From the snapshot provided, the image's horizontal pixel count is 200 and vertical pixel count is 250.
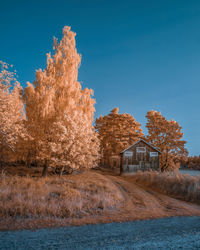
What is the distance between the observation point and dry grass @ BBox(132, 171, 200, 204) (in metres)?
10.5

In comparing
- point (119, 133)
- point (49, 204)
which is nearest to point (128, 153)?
point (119, 133)

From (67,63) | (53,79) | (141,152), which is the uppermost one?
(67,63)

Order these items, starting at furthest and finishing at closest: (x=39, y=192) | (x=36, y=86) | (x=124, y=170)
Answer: (x=124, y=170) < (x=36, y=86) < (x=39, y=192)

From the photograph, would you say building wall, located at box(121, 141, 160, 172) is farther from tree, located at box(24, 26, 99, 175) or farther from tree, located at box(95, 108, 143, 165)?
tree, located at box(24, 26, 99, 175)

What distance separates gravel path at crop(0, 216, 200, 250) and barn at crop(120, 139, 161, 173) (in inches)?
760

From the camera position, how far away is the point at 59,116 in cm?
1291

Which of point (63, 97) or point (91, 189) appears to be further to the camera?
point (63, 97)

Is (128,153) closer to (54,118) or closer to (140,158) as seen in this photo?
(140,158)

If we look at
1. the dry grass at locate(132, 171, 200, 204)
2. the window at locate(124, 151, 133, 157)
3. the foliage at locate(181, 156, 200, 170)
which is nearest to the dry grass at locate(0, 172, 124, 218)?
the dry grass at locate(132, 171, 200, 204)

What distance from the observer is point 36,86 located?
1298 centimetres

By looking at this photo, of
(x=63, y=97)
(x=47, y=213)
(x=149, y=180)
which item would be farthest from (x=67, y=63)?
(x=149, y=180)

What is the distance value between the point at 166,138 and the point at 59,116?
1938 centimetres

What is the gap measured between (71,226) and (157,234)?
277cm

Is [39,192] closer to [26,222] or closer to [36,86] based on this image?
[26,222]
